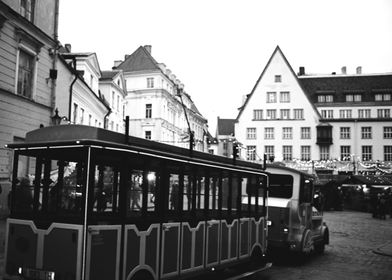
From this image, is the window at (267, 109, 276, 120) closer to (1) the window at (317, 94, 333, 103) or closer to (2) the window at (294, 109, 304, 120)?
(2) the window at (294, 109, 304, 120)

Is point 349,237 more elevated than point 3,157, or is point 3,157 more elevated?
point 3,157

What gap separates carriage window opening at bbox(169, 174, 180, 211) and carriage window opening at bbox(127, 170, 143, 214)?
80cm

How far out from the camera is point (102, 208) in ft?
20.2

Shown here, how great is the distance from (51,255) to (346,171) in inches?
2412

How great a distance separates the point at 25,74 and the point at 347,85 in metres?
59.3

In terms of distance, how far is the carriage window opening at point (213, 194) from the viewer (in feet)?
28.0

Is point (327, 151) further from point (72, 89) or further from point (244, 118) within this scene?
point (72, 89)

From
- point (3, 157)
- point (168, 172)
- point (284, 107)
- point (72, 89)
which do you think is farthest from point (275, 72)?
point (168, 172)

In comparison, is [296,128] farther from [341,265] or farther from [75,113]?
[341,265]

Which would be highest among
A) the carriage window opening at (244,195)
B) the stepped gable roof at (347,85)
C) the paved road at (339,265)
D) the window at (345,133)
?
the stepped gable roof at (347,85)

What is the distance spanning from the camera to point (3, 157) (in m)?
18.1

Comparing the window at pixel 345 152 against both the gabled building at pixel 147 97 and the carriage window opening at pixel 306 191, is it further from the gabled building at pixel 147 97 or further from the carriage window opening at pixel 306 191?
the carriage window opening at pixel 306 191

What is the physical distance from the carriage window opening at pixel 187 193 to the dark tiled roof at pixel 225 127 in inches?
3808

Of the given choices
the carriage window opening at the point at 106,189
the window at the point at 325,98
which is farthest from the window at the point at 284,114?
the carriage window opening at the point at 106,189
